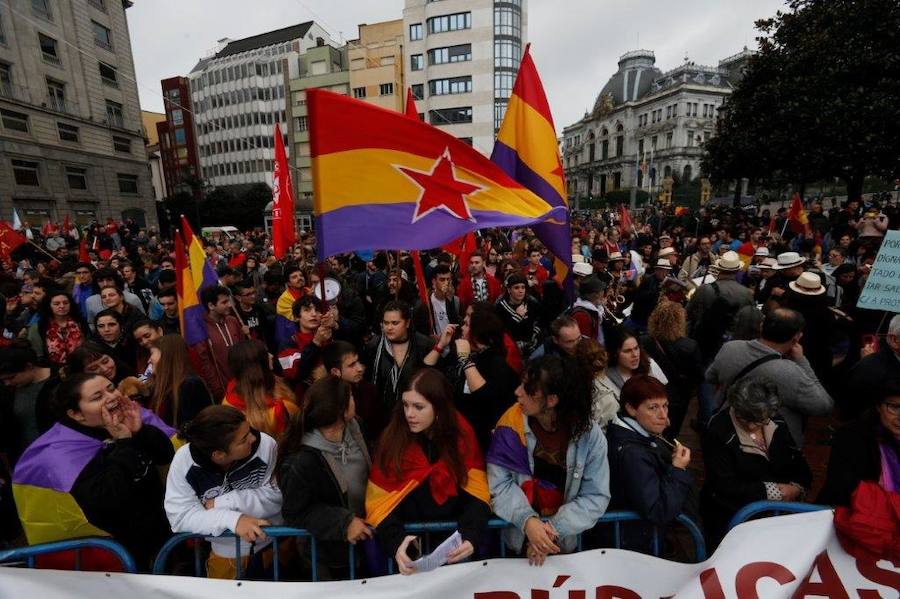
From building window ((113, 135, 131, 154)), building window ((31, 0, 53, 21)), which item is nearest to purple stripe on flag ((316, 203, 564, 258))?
building window ((31, 0, 53, 21))

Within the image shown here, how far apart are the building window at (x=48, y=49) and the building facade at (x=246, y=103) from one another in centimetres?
2994

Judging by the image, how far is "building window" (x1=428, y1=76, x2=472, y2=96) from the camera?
146 ft

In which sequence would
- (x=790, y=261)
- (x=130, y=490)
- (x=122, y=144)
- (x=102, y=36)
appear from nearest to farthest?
(x=130, y=490) < (x=790, y=261) < (x=102, y=36) < (x=122, y=144)

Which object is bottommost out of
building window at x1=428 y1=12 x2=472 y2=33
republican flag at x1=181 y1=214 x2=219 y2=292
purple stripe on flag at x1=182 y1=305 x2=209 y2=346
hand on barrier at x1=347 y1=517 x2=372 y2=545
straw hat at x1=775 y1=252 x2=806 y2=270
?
hand on barrier at x1=347 y1=517 x2=372 y2=545

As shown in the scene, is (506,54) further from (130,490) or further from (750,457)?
(130,490)

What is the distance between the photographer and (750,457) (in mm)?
2625

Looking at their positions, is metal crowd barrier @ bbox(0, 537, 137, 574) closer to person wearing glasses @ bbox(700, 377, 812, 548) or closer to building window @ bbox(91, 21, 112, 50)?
person wearing glasses @ bbox(700, 377, 812, 548)

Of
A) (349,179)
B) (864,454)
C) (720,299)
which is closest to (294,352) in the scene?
(349,179)

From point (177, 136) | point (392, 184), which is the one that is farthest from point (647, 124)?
point (392, 184)

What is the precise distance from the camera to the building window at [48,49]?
28.8 metres

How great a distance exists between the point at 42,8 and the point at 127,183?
451 inches

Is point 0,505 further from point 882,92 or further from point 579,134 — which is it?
point 579,134

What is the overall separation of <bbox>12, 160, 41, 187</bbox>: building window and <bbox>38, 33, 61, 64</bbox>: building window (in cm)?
716

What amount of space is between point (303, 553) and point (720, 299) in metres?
4.97
